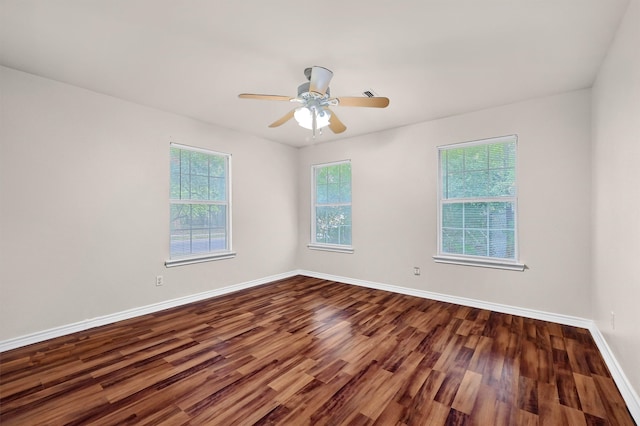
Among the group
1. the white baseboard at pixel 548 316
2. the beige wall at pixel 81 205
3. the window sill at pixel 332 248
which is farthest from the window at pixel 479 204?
the beige wall at pixel 81 205

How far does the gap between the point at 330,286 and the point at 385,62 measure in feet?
11.1

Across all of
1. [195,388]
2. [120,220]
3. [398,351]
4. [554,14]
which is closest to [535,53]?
[554,14]

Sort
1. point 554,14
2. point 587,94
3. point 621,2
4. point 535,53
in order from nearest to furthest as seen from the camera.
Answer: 1. point 621,2
2. point 554,14
3. point 535,53
4. point 587,94

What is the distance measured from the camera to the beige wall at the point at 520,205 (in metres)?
2.94

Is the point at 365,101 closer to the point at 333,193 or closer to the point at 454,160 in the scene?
the point at 454,160

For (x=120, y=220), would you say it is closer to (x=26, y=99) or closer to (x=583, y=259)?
(x=26, y=99)

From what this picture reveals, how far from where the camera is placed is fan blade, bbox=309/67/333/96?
2.21 meters

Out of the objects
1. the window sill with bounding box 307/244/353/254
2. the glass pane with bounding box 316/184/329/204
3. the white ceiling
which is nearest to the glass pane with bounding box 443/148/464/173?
the white ceiling

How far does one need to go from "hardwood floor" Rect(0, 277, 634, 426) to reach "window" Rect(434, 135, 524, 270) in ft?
2.56

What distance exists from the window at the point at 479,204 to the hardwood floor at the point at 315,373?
780mm

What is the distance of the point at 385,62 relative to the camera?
2.37m

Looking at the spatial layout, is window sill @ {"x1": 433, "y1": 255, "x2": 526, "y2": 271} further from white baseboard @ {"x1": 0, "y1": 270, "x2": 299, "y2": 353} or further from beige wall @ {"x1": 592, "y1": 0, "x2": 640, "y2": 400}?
white baseboard @ {"x1": 0, "y1": 270, "x2": 299, "y2": 353}

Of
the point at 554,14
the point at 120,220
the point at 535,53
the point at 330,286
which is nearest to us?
the point at 554,14

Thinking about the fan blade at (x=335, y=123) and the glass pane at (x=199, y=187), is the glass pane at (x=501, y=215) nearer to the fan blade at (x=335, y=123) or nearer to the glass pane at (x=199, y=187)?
the fan blade at (x=335, y=123)
